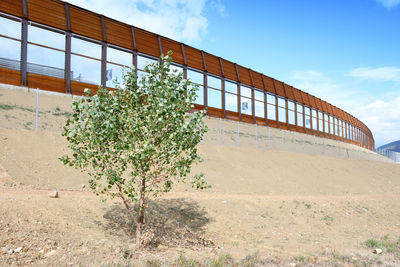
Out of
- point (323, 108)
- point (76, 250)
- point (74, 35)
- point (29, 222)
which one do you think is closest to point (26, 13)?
point (74, 35)

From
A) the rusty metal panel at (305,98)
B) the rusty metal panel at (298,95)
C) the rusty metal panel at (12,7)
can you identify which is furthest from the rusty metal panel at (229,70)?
the rusty metal panel at (12,7)

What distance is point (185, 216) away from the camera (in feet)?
40.6

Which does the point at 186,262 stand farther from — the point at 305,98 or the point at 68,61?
the point at 305,98

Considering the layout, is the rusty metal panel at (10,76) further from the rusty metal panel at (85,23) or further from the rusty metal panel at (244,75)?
the rusty metal panel at (244,75)

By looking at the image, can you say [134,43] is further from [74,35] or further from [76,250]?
[76,250]

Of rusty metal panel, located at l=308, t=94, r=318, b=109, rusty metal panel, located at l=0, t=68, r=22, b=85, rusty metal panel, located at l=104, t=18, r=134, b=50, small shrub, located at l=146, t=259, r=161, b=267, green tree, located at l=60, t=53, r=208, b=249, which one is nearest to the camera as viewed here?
small shrub, located at l=146, t=259, r=161, b=267

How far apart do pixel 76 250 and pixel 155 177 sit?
264 cm

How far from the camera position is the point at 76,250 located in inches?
309

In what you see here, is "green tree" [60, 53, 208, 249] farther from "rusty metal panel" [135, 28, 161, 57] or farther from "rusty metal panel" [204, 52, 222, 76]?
"rusty metal panel" [204, 52, 222, 76]

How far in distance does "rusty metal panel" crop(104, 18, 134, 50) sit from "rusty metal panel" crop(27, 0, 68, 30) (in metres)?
3.57

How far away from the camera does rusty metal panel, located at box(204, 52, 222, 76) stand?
113ft

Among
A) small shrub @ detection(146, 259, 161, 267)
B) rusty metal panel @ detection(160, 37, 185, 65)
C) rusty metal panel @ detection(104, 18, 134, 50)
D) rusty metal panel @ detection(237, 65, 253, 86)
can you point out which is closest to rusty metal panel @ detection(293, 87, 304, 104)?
rusty metal panel @ detection(237, 65, 253, 86)

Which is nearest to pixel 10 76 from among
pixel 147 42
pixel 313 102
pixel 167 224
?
pixel 147 42

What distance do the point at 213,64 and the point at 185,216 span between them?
83.1 feet
